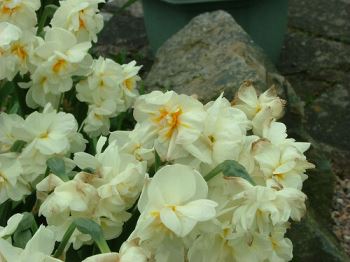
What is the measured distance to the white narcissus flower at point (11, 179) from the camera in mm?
1215

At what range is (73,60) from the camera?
134cm

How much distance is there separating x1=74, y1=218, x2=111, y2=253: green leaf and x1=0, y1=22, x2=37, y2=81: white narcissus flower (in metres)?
0.37

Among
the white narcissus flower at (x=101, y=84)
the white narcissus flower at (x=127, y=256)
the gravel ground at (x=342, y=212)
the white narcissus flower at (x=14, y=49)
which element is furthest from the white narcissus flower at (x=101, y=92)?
the gravel ground at (x=342, y=212)

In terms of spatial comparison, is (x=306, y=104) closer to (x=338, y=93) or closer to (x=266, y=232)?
(x=338, y=93)

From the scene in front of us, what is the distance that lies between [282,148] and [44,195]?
341 millimetres

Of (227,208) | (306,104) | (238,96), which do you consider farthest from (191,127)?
(306,104)

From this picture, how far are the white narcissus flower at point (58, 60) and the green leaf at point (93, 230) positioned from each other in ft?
1.42

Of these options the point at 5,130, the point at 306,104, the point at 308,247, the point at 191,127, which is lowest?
the point at 306,104

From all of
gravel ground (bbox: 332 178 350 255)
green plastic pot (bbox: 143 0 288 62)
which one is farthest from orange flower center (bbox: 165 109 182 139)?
green plastic pot (bbox: 143 0 288 62)

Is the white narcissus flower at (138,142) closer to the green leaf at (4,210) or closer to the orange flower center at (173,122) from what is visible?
the orange flower center at (173,122)

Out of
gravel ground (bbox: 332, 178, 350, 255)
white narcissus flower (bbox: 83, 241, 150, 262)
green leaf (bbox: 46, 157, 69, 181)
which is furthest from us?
gravel ground (bbox: 332, 178, 350, 255)

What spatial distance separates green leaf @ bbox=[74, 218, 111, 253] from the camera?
0.96m

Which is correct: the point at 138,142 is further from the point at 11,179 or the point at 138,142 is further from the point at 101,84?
the point at 101,84

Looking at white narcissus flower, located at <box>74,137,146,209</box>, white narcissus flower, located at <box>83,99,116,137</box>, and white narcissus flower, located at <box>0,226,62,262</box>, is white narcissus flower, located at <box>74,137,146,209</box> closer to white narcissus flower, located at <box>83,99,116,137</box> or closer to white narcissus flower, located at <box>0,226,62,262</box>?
white narcissus flower, located at <box>0,226,62,262</box>
